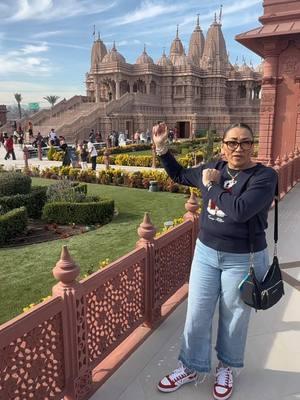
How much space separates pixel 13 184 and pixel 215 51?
43640 mm

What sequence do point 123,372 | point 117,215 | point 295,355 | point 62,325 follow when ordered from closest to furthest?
point 62,325
point 123,372
point 295,355
point 117,215

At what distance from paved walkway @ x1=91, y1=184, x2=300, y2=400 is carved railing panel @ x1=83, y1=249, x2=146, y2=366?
0.80 feet

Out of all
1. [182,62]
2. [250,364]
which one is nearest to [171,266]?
[250,364]

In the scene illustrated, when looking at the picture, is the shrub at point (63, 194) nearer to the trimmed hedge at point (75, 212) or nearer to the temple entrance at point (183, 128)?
the trimmed hedge at point (75, 212)

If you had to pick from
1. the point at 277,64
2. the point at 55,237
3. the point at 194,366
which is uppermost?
the point at 277,64

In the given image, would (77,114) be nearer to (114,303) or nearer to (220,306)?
(114,303)

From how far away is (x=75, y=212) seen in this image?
848cm

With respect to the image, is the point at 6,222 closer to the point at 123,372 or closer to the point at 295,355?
the point at 123,372

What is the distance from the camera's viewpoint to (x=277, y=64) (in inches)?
460

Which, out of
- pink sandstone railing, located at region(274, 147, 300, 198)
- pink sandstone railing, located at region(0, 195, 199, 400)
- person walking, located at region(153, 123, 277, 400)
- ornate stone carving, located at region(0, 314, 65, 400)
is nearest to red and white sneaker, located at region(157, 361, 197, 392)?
person walking, located at region(153, 123, 277, 400)

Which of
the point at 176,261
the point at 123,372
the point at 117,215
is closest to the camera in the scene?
the point at 123,372

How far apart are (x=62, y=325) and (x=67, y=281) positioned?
0.91 ft

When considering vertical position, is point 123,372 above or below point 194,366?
below

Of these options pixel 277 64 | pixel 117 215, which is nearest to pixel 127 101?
pixel 277 64
